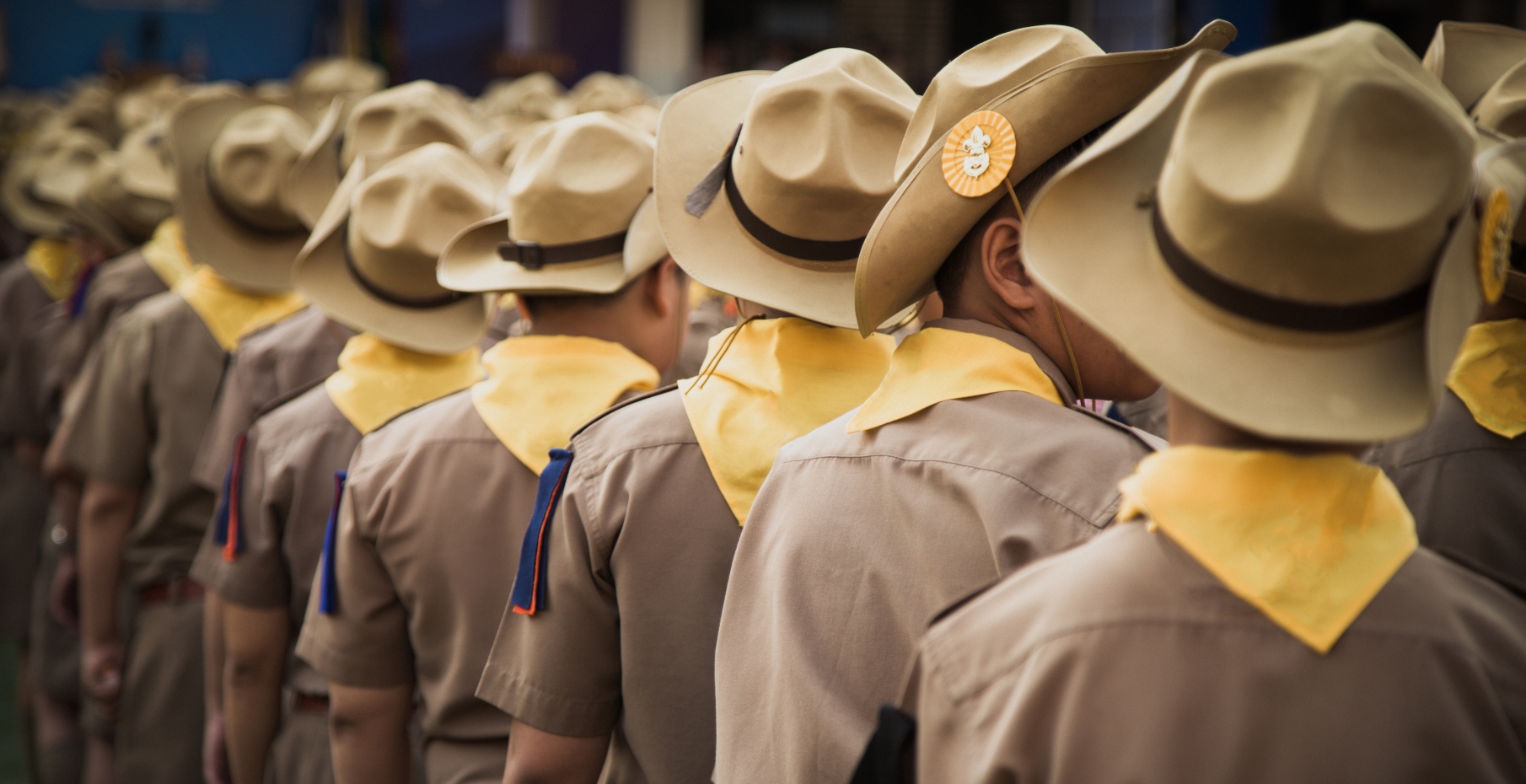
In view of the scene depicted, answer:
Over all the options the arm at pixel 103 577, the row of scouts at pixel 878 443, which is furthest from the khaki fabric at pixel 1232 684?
the arm at pixel 103 577

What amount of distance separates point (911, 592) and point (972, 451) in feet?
0.54

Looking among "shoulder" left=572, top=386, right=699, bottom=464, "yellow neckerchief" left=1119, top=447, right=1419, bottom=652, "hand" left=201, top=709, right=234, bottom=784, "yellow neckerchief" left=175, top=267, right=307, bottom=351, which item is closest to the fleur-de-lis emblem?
"yellow neckerchief" left=1119, top=447, right=1419, bottom=652

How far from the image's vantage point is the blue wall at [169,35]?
13594mm

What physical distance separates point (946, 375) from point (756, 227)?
456mm

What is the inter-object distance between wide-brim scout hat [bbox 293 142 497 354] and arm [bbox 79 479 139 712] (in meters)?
1.52

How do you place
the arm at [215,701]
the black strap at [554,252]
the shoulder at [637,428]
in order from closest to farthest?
1. the shoulder at [637,428]
2. the black strap at [554,252]
3. the arm at [215,701]

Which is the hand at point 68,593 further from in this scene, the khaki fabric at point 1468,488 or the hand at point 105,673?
the khaki fabric at point 1468,488

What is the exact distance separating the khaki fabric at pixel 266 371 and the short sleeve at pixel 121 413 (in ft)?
1.37

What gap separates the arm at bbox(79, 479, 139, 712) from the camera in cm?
367

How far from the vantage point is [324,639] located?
2189mm

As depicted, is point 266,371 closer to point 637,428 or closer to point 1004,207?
point 637,428

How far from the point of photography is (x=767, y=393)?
1713 mm

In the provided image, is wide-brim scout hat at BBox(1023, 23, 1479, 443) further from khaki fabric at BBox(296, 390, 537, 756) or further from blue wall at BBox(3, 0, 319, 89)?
blue wall at BBox(3, 0, 319, 89)

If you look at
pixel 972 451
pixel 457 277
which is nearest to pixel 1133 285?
pixel 972 451
